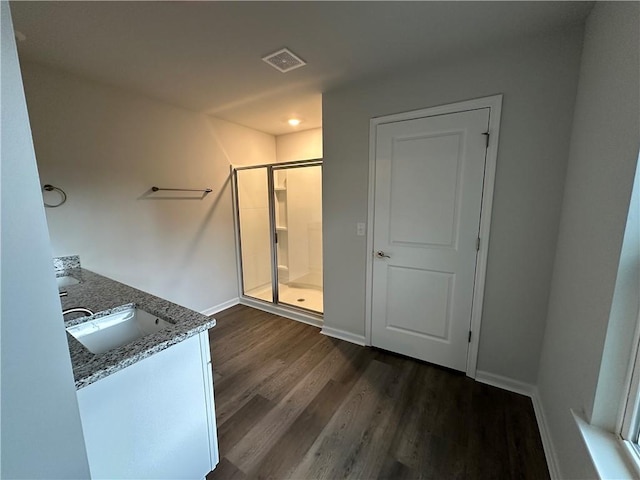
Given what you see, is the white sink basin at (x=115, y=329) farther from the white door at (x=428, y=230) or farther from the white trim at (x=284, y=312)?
the white trim at (x=284, y=312)

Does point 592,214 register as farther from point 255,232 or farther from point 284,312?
point 255,232

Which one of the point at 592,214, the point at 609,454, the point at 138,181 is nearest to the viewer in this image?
the point at 609,454

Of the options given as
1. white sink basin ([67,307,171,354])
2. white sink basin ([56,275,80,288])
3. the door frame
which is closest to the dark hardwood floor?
the door frame

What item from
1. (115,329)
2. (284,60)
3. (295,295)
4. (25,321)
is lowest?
(295,295)

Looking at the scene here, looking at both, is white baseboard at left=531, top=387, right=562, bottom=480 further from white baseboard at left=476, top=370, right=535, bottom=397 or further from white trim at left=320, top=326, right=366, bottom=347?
white trim at left=320, top=326, right=366, bottom=347

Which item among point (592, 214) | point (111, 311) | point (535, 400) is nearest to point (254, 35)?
point (111, 311)

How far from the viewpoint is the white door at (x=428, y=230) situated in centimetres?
185

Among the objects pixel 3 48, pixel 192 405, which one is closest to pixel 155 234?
pixel 192 405

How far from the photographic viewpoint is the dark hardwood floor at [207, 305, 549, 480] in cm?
136

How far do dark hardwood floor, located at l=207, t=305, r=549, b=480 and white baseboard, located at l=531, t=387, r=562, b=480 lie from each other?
3cm

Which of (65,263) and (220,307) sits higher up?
(65,263)

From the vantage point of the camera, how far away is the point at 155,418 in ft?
3.39

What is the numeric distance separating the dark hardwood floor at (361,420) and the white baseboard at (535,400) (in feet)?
0.12

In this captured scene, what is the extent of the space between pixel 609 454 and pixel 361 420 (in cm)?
111
